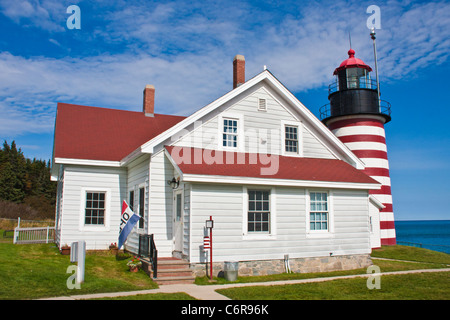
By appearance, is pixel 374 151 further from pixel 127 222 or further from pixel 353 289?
pixel 127 222

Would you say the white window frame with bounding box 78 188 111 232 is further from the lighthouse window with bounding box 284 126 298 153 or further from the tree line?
the tree line

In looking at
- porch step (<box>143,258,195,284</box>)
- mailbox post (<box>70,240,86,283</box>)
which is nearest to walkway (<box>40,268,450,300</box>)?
porch step (<box>143,258,195,284</box>)

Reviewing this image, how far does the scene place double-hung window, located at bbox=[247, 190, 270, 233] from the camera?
13.2 meters

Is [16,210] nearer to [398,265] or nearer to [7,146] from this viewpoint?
[7,146]

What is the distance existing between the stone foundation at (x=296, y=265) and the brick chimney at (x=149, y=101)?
1146cm

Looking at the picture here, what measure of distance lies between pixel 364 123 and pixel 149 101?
1275 cm

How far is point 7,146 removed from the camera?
249 feet

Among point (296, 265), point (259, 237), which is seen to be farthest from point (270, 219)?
point (296, 265)

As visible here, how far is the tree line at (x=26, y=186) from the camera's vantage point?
5619cm

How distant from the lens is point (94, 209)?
52.5ft

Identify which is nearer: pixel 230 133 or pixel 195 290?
pixel 195 290

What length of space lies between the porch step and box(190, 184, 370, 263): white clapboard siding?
433 mm

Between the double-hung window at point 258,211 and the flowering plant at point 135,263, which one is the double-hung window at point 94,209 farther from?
the double-hung window at point 258,211
